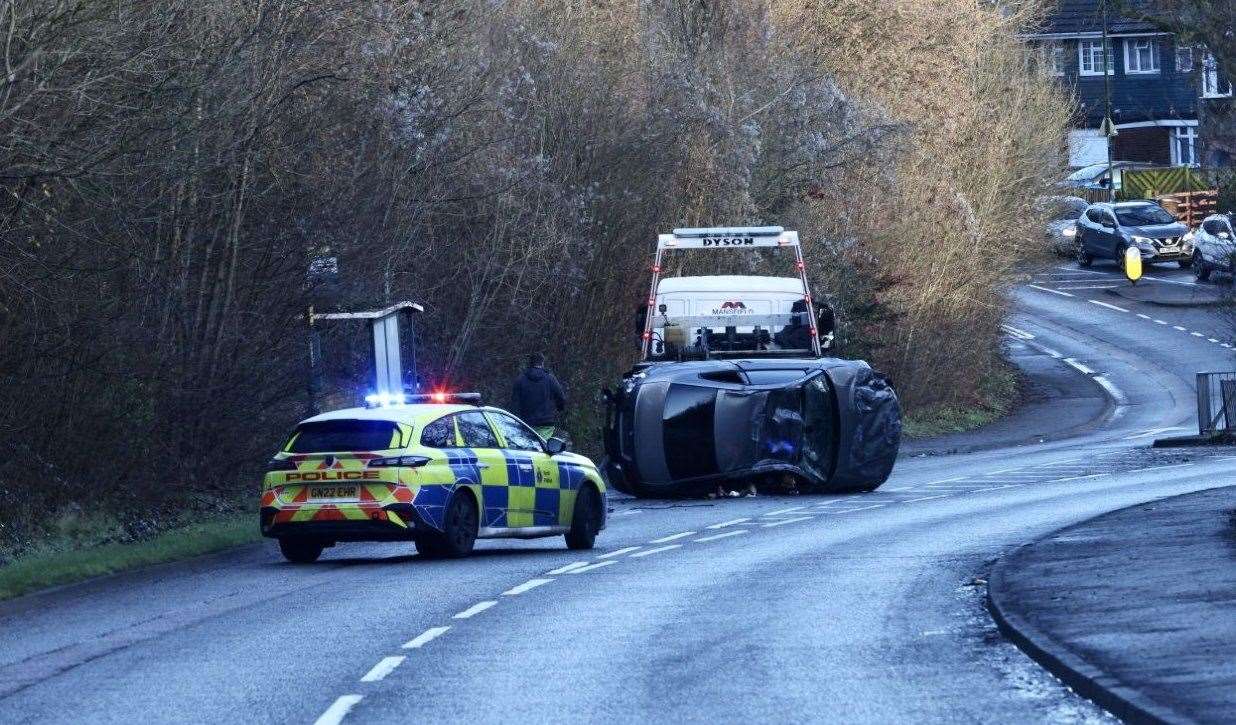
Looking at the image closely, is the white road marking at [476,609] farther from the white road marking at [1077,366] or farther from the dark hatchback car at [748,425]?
the white road marking at [1077,366]

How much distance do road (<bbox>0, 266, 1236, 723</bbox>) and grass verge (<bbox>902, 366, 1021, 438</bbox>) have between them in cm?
1963

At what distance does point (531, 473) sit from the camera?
21.8 meters

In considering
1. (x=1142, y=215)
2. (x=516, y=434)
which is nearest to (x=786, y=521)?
(x=516, y=434)

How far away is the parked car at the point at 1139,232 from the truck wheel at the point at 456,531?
53573 mm

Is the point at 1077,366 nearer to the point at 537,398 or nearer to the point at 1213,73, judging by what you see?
the point at 537,398

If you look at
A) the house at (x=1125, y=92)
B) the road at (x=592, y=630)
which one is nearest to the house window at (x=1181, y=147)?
the house at (x=1125, y=92)

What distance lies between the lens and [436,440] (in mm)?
20531

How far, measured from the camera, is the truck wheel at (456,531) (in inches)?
806

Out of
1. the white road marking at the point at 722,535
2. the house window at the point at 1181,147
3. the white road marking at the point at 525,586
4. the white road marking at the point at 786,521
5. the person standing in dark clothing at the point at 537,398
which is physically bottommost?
the white road marking at the point at 786,521

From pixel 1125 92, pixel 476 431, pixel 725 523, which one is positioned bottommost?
pixel 725 523

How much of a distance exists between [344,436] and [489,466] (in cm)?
153

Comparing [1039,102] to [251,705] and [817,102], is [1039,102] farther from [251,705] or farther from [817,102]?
[251,705]

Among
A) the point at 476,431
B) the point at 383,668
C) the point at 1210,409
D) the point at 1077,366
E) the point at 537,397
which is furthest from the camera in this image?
the point at 1077,366

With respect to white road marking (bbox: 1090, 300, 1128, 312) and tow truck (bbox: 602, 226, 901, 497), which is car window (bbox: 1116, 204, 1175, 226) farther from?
tow truck (bbox: 602, 226, 901, 497)
